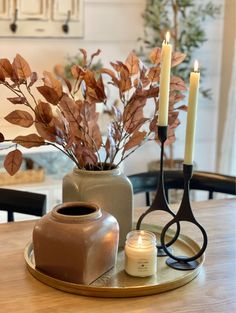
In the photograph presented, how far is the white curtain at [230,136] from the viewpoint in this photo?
327cm

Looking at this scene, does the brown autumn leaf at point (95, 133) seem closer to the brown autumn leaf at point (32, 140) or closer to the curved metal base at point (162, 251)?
the brown autumn leaf at point (32, 140)

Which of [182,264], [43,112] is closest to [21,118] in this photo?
[43,112]

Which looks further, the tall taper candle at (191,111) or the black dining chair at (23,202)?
the black dining chair at (23,202)

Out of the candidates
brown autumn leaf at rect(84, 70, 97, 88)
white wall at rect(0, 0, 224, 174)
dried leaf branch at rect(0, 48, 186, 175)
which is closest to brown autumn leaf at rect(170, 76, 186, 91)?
dried leaf branch at rect(0, 48, 186, 175)

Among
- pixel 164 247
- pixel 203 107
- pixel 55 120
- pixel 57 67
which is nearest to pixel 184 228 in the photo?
pixel 164 247

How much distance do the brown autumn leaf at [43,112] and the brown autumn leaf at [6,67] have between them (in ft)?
0.33

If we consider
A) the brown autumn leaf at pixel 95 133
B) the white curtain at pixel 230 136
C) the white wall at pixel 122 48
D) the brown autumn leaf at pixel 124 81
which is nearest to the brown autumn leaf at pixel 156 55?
the brown autumn leaf at pixel 124 81

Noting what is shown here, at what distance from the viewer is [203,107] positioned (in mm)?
3549

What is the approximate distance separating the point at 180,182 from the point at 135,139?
617 millimetres

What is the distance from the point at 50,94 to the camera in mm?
1275

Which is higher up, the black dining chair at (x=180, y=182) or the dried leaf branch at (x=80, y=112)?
the dried leaf branch at (x=80, y=112)

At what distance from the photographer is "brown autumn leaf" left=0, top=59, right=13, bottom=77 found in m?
1.26

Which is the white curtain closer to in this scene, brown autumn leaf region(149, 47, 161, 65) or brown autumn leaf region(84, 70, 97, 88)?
brown autumn leaf region(149, 47, 161, 65)

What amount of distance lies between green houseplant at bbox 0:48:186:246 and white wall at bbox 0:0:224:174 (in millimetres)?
1460
